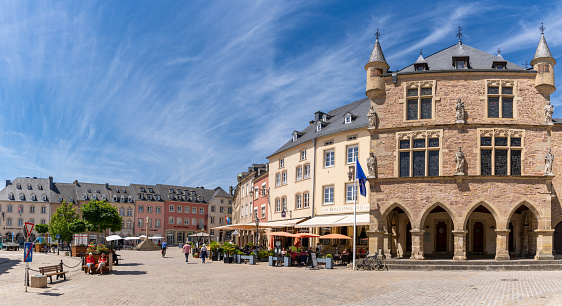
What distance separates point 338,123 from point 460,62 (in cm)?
1335

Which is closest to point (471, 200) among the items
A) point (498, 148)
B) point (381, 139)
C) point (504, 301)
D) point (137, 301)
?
point (498, 148)

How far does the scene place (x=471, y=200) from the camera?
1088 inches

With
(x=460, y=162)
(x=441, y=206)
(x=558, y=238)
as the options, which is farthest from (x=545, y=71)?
(x=558, y=238)

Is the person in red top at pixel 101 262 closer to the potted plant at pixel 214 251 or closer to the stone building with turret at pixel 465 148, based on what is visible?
the potted plant at pixel 214 251

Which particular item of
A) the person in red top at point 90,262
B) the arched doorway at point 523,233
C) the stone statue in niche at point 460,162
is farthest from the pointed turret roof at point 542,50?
the person in red top at point 90,262

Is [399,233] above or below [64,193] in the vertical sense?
below

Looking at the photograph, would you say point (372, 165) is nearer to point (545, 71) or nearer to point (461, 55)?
point (461, 55)

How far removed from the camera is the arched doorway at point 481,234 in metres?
31.4

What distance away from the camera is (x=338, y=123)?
42.0 meters

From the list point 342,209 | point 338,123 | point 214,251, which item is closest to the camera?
point 214,251

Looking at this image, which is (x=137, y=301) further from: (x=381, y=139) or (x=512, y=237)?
(x=512, y=237)

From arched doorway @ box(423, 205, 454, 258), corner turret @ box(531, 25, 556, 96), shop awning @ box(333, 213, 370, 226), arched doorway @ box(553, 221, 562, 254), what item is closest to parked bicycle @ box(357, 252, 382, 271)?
shop awning @ box(333, 213, 370, 226)

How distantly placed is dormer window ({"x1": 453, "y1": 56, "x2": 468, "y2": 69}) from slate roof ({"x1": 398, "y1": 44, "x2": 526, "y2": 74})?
26 centimetres

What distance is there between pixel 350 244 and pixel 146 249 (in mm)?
31551
